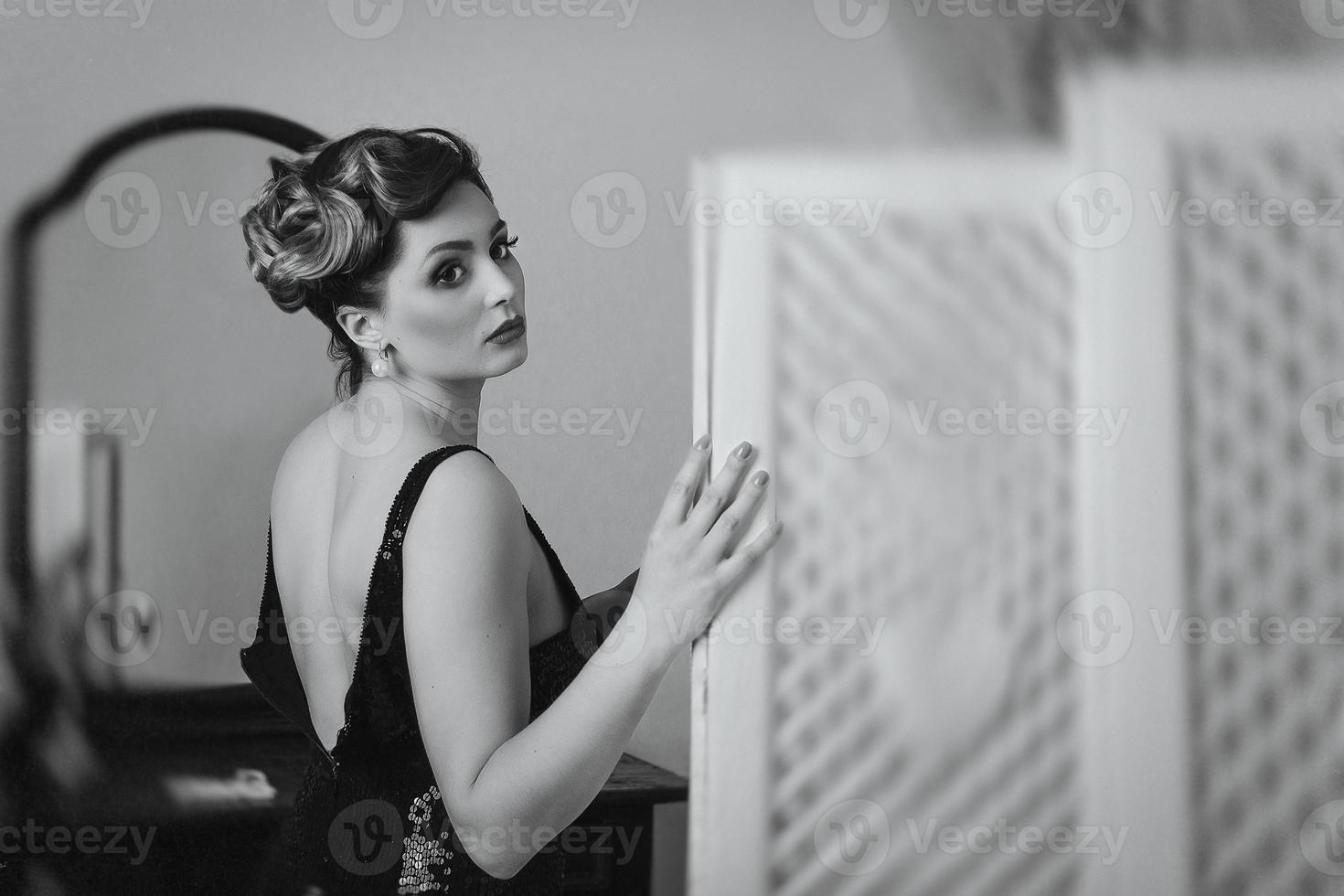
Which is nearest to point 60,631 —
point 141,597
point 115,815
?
point 141,597

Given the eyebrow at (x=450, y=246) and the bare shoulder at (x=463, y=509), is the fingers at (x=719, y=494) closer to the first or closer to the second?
the bare shoulder at (x=463, y=509)

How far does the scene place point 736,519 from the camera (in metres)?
1.14

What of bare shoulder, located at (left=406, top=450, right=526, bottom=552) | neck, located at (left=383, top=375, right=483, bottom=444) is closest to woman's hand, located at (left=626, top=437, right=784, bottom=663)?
bare shoulder, located at (left=406, top=450, right=526, bottom=552)

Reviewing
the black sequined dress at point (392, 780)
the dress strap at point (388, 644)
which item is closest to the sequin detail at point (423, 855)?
the black sequined dress at point (392, 780)

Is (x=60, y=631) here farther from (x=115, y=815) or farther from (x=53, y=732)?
(x=115, y=815)

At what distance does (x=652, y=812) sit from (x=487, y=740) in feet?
2.41

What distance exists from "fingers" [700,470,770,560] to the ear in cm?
60

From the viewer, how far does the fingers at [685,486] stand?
115 centimetres

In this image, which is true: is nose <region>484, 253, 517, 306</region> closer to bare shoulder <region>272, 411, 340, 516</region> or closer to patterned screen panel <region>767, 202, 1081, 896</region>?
bare shoulder <region>272, 411, 340, 516</region>

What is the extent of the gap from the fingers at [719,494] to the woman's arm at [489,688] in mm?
129

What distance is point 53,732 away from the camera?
186cm

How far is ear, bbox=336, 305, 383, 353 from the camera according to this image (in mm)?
1482

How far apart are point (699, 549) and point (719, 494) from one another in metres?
0.06

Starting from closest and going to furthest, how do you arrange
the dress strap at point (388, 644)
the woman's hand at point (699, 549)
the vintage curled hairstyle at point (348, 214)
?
the woman's hand at point (699, 549) → the dress strap at point (388, 644) → the vintage curled hairstyle at point (348, 214)
